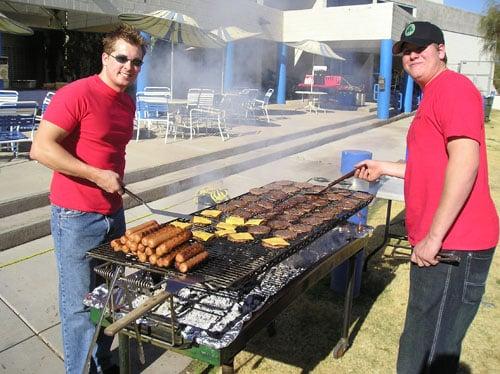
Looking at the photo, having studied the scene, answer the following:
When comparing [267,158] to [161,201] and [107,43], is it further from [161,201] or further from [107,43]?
[107,43]

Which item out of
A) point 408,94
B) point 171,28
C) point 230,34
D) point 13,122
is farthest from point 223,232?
point 408,94

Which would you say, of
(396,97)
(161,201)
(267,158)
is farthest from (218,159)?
(396,97)

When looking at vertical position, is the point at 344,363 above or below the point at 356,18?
below

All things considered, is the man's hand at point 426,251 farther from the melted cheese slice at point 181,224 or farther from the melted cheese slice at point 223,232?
the melted cheese slice at point 181,224

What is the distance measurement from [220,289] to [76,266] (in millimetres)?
890

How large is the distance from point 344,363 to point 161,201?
12.5 feet

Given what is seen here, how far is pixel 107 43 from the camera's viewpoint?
217 centimetres

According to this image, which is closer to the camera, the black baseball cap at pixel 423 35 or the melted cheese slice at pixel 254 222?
the black baseball cap at pixel 423 35

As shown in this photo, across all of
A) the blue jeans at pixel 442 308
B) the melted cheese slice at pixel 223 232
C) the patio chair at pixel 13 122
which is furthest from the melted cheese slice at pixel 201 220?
the patio chair at pixel 13 122

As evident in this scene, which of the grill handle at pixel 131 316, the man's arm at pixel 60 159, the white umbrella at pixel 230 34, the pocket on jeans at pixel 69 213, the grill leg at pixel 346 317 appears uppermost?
the white umbrella at pixel 230 34

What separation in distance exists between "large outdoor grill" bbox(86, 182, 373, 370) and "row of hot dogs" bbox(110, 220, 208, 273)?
0.04 metres

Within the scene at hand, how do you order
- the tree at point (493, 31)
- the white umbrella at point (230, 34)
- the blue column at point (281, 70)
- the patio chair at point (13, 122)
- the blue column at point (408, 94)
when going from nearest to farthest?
the patio chair at point (13, 122)
the white umbrella at point (230, 34)
the blue column at point (281, 70)
the blue column at point (408, 94)
the tree at point (493, 31)

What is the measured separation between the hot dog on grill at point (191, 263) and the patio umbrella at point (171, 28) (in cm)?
717

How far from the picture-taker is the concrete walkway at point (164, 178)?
295cm
